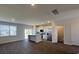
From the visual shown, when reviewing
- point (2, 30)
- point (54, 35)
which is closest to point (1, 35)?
→ point (2, 30)

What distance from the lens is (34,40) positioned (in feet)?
34.5

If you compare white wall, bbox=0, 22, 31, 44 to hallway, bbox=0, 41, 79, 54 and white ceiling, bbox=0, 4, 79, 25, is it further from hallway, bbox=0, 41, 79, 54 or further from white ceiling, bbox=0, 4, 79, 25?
white ceiling, bbox=0, 4, 79, 25

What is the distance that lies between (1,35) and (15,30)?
224 cm

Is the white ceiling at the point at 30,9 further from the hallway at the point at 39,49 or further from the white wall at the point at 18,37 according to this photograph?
the white wall at the point at 18,37

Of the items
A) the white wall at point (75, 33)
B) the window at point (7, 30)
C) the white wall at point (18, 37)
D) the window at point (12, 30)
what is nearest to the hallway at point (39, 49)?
the white wall at point (75, 33)

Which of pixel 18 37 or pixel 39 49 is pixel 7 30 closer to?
pixel 18 37

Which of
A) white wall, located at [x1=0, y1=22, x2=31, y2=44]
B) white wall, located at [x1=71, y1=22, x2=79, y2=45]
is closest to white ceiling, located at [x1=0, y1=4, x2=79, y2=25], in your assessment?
white wall, located at [x1=71, y1=22, x2=79, y2=45]

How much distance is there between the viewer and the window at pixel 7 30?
372 inches

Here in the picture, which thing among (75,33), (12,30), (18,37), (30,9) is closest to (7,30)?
(12,30)

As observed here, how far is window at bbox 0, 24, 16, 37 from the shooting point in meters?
9.44
